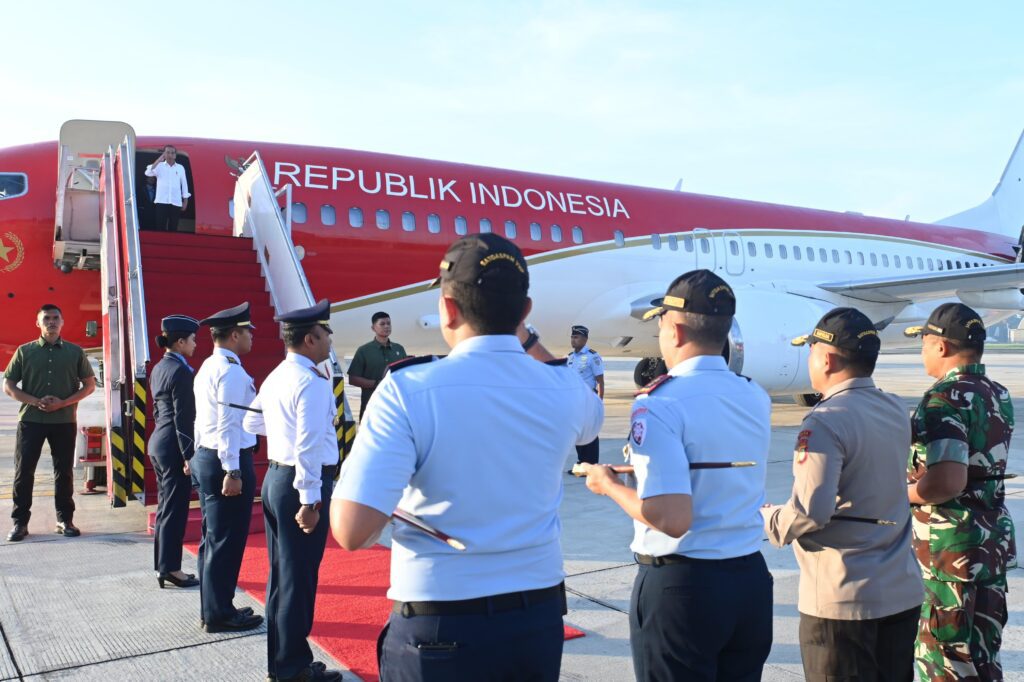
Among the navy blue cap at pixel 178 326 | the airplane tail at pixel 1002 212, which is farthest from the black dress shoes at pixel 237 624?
the airplane tail at pixel 1002 212

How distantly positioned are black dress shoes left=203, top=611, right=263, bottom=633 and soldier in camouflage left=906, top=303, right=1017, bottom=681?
3050 mm

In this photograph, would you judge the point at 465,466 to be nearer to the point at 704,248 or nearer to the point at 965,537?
the point at 965,537

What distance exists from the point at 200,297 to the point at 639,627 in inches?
249

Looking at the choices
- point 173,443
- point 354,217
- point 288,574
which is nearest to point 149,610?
point 173,443

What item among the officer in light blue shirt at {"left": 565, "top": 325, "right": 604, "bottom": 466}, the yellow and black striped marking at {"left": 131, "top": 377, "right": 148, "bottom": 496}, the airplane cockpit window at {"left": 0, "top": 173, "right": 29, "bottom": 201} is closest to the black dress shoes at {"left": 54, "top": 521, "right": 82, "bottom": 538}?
the yellow and black striped marking at {"left": 131, "top": 377, "right": 148, "bottom": 496}

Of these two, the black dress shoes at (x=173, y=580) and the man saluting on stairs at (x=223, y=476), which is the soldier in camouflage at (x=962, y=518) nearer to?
the man saluting on stairs at (x=223, y=476)

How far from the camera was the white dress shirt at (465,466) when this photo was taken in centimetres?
170

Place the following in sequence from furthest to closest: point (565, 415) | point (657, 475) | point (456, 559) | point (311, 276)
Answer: point (311, 276)
point (657, 475)
point (565, 415)
point (456, 559)

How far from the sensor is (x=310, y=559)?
11.7 ft

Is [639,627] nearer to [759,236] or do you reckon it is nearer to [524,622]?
[524,622]

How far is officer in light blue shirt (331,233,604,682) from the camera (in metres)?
1.70

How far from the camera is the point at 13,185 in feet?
28.0

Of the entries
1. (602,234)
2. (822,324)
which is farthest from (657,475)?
(602,234)

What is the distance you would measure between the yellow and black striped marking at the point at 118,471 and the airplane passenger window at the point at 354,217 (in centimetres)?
460
